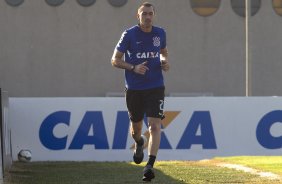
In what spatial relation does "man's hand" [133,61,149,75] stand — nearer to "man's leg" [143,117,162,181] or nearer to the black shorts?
the black shorts

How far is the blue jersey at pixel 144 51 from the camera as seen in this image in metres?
9.09

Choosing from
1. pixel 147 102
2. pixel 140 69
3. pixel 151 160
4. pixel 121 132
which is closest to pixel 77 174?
pixel 147 102

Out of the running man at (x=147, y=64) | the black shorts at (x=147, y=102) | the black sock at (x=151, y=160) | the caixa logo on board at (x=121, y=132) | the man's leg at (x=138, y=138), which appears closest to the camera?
the black sock at (x=151, y=160)

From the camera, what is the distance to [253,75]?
1308 inches

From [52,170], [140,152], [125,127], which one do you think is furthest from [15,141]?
[140,152]

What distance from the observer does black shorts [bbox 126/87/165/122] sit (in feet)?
30.1

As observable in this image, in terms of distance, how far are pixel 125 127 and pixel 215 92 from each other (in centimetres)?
1632

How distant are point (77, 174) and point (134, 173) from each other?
866 mm

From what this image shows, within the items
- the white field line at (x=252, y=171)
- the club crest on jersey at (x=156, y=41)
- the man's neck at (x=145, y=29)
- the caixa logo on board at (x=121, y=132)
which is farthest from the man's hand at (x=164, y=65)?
the caixa logo on board at (x=121, y=132)

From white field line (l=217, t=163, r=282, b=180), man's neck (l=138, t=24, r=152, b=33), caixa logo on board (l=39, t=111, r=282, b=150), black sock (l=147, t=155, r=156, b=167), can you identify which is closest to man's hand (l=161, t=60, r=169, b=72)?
man's neck (l=138, t=24, r=152, b=33)

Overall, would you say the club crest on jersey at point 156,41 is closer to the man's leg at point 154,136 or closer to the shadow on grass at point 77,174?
the man's leg at point 154,136

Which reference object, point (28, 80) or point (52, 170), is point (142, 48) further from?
point (28, 80)

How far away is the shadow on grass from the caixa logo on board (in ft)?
6.75

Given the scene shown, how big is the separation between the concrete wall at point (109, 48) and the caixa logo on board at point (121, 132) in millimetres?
15061
